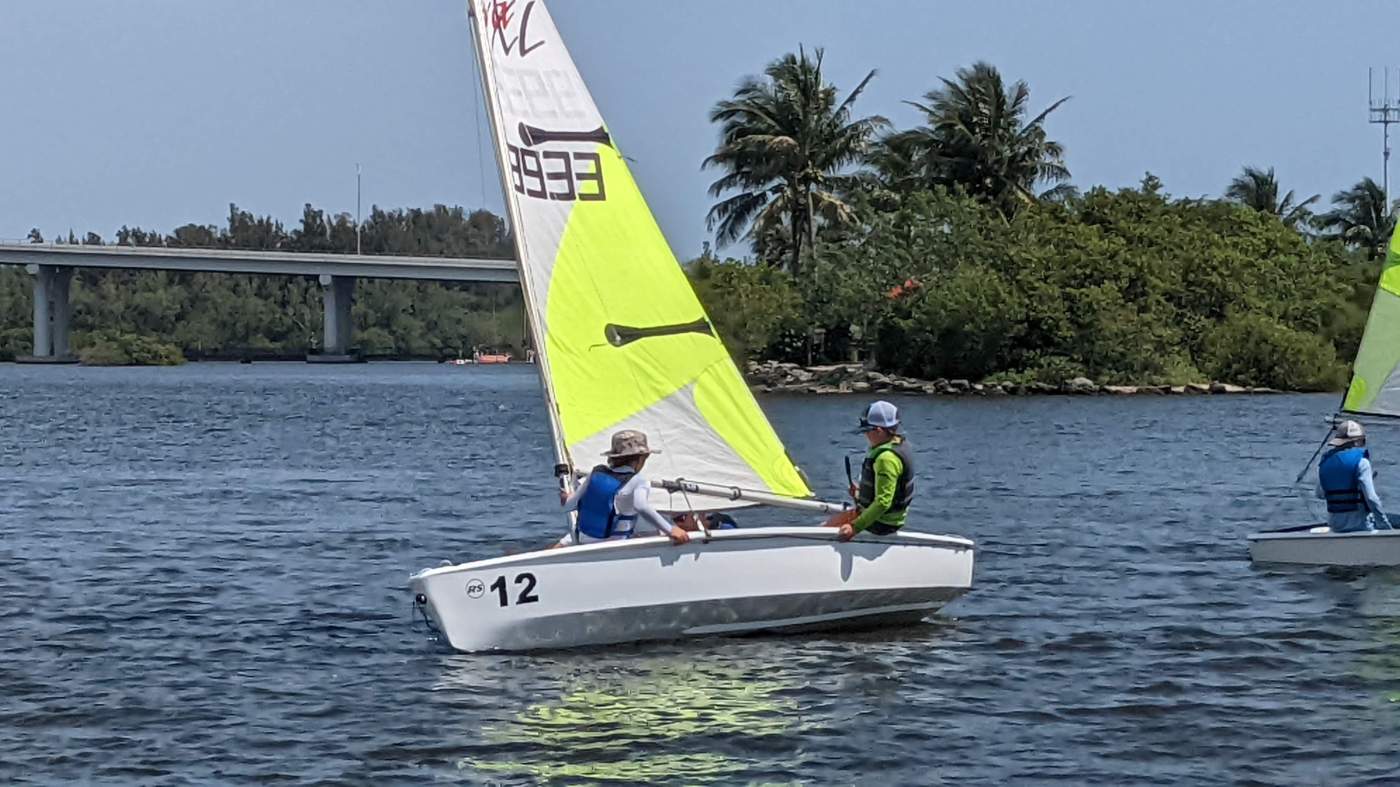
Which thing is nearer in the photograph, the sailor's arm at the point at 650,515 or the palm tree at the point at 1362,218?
the sailor's arm at the point at 650,515

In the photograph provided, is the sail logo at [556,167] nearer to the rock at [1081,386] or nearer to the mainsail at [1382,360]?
the mainsail at [1382,360]

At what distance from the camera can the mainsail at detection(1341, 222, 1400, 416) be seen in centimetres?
2133

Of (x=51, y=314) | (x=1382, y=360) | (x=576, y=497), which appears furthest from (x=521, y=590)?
(x=51, y=314)

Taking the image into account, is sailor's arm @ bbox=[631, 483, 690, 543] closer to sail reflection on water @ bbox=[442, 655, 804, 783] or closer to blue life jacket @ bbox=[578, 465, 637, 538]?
blue life jacket @ bbox=[578, 465, 637, 538]

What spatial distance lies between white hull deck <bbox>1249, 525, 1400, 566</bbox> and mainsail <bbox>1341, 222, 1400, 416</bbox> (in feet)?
6.10

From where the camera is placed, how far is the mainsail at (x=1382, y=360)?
21328 mm

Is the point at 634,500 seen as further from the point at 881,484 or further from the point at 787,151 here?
the point at 787,151

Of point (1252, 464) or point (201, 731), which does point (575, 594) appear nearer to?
point (201, 731)

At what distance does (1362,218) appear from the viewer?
89125mm

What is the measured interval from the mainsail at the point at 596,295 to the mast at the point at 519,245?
13 millimetres

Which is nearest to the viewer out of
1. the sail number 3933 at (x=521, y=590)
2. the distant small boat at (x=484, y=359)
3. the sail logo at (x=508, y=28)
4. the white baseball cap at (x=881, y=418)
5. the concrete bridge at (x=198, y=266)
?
the sail number 3933 at (x=521, y=590)

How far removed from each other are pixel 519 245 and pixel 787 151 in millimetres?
57290

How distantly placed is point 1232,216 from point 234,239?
449 feet

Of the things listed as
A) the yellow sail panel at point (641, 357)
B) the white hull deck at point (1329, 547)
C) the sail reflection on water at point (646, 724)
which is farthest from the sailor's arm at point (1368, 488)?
the sail reflection on water at point (646, 724)
